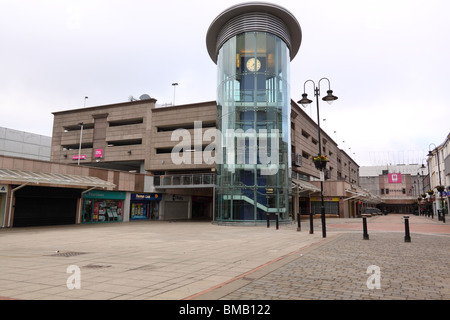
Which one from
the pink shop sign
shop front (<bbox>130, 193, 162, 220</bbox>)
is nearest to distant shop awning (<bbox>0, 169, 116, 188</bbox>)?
shop front (<bbox>130, 193, 162, 220</bbox>)

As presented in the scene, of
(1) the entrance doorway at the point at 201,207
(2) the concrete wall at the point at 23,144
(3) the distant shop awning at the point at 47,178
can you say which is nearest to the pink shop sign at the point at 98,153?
(1) the entrance doorway at the point at 201,207

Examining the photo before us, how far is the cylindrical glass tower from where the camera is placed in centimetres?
2762

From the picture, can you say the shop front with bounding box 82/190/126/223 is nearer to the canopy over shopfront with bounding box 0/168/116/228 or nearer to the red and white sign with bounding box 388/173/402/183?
the canopy over shopfront with bounding box 0/168/116/228

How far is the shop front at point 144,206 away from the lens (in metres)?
34.8

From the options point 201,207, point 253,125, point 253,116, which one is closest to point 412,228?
point 253,125

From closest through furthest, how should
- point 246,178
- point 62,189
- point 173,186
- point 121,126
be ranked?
point 62,189
point 246,178
point 173,186
point 121,126

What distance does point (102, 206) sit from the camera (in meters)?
30.6

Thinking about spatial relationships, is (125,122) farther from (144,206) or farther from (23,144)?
(23,144)

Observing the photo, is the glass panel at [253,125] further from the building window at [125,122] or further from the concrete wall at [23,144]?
the concrete wall at [23,144]

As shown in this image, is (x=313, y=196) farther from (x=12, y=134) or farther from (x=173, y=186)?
(x=12, y=134)

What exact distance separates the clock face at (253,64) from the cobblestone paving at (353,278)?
21.7 metres

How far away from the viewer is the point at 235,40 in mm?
30141
